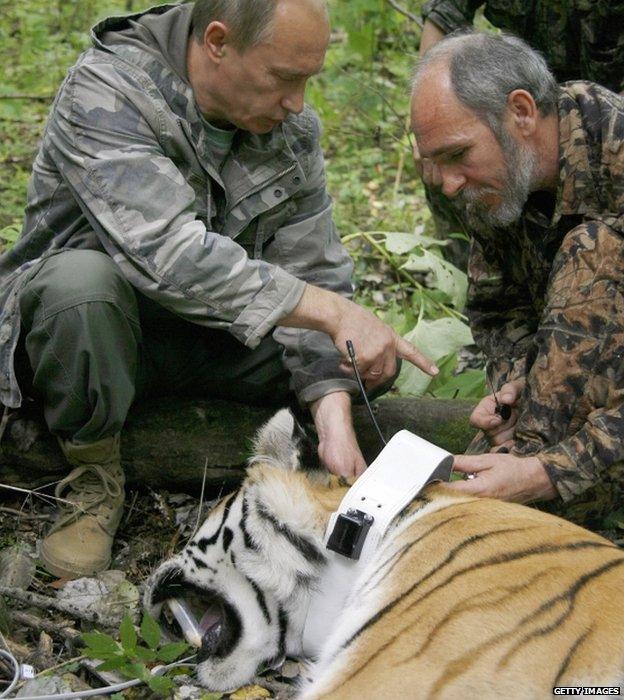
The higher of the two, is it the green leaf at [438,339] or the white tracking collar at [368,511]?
the white tracking collar at [368,511]

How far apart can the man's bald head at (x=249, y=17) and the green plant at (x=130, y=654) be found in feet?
5.81

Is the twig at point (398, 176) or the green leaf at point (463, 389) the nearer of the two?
the green leaf at point (463, 389)

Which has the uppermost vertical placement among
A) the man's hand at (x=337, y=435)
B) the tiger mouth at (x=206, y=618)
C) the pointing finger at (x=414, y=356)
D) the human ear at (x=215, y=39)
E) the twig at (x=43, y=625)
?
the human ear at (x=215, y=39)

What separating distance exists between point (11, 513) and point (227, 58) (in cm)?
169

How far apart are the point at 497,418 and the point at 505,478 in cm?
52

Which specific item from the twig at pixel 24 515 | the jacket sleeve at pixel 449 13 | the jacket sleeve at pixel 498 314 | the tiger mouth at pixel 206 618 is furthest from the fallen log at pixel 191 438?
the jacket sleeve at pixel 449 13

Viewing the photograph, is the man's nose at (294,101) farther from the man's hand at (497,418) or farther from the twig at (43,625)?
the twig at (43,625)

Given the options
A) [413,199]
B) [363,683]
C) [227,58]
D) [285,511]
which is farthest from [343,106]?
[363,683]

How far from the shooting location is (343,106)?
7523mm

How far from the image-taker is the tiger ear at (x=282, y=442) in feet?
9.27

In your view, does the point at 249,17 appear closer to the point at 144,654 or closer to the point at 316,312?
the point at 316,312

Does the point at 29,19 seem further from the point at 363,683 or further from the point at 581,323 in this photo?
the point at 363,683

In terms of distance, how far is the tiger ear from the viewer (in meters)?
2.83

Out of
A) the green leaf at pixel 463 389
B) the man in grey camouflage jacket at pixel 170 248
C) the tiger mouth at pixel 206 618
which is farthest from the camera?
the green leaf at pixel 463 389
